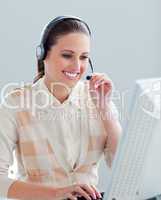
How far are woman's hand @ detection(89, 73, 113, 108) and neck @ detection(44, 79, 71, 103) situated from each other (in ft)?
0.31

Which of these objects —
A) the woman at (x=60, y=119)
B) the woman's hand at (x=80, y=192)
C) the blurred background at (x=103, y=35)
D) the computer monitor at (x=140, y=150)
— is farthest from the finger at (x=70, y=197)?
the blurred background at (x=103, y=35)

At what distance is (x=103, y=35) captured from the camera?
2.36 meters

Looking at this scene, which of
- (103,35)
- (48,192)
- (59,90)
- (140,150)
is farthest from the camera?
(103,35)

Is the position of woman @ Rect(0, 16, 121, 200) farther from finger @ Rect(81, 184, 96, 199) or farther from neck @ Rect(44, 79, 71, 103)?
finger @ Rect(81, 184, 96, 199)

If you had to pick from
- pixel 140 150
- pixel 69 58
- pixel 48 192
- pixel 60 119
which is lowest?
pixel 48 192

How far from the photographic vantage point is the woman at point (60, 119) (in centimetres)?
145

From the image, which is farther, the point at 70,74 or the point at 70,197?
the point at 70,74

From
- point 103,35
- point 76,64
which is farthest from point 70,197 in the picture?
point 103,35

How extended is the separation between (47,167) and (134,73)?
117 cm

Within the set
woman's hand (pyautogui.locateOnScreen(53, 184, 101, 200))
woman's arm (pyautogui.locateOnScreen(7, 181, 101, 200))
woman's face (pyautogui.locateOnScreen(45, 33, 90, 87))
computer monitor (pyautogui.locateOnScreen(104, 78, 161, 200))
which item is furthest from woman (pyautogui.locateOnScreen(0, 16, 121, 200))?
computer monitor (pyautogui.locateOnScreen(104, 78, 161, 200))

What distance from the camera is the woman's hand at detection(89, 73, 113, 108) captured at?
153 centimetres

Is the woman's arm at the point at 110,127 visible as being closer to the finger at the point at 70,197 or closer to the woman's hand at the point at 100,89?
the woman's hand at the point at 100,89

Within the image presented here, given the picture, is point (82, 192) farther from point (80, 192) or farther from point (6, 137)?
point (6, 137)

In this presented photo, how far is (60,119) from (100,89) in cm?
19
